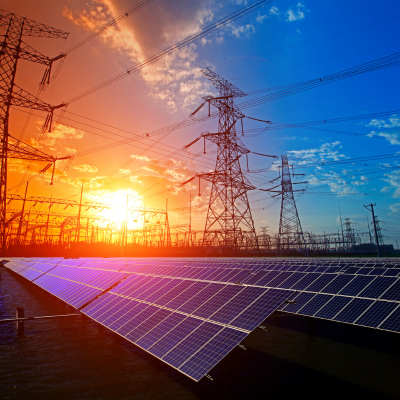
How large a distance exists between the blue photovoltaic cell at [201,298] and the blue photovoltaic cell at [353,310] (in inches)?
205

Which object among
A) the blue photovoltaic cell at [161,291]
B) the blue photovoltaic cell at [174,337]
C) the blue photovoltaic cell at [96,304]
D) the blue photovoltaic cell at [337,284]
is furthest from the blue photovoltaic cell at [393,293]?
the blue photovoltaic cell at [96,304]

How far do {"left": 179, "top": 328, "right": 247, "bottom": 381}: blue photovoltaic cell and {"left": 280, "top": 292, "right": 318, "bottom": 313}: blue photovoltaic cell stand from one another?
20.3ft

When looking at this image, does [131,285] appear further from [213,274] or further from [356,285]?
[356,285]

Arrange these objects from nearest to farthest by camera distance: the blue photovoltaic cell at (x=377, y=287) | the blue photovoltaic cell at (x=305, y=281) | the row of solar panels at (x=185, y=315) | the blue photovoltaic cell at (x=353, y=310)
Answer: the row of solar panels at (x=185, y=315)
the blue photovoltaic cell at (x=353, y=310)
the blue photovoltaic cell at (x=377, y=287)
the blue photovoltaic cell at (x=305, y=281)

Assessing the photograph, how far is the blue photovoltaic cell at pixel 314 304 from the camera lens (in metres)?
13.0

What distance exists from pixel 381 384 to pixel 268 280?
6.88 metres

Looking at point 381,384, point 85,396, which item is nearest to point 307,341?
point 381,384

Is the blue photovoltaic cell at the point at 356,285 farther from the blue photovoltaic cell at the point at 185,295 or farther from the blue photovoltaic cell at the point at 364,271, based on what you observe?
the blue photovoltaic cell at the point at 185,295

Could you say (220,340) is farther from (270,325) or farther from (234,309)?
(270,325)

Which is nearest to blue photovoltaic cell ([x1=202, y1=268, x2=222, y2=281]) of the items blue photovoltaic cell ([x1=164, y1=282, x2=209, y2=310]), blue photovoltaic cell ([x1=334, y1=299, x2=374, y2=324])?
blue photovoltaic cell ([x1=164, y1=282, x2=209, y2=310])

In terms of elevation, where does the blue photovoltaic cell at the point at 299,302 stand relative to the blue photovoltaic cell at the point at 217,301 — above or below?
below

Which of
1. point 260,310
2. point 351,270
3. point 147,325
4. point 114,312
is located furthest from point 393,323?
point 114,312

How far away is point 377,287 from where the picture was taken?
508 inches

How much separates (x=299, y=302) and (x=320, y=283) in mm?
1963
